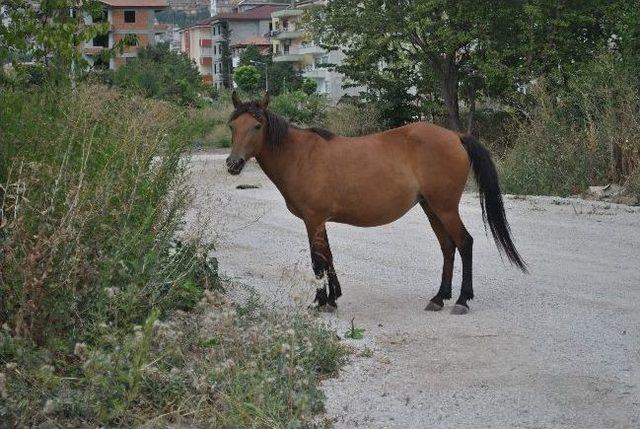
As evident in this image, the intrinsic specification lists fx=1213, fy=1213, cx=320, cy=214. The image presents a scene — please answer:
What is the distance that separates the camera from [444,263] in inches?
411

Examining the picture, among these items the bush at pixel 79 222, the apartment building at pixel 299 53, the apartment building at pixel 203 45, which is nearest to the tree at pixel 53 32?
→ the bush at pixel 79 222

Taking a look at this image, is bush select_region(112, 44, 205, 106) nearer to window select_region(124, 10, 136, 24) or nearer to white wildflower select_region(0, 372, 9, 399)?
white wildflower select_region(0, 372, 9, 399)

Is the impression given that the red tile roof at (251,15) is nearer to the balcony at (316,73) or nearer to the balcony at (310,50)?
the balcony at (310,50)

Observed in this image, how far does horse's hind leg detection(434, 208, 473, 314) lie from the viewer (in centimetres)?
1014

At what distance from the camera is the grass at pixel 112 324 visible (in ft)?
21.1

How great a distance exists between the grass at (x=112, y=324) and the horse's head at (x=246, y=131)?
0.76 m

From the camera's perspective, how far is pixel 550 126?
21.6m

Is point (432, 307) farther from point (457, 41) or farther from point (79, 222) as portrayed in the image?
point (457, 41)

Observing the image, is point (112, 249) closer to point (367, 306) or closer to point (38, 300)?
point (38, 300)

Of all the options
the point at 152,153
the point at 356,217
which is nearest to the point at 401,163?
the point at 356,217

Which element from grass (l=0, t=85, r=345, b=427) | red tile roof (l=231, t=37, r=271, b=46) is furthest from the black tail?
red tile roof (l=231, t=37, r=271, b=46)

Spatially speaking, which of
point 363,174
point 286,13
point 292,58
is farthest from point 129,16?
point 363,174

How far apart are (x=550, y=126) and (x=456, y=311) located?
1224 centimetres

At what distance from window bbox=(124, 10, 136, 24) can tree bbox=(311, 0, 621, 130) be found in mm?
71460
